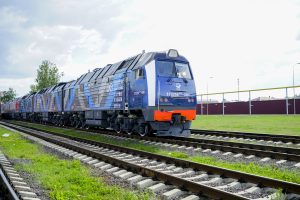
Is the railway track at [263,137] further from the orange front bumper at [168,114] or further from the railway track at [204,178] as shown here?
the railway track at [204,178]

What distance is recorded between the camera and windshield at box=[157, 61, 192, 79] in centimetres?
1437

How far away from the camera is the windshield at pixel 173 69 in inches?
566

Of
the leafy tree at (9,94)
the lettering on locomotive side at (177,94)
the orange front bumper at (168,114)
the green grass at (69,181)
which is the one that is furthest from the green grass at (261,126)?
the leafy tree at (9,94)

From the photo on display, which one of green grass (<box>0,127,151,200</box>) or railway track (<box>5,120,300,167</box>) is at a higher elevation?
railway track (<box>5,120,300,167</box>)

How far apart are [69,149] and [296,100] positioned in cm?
2860

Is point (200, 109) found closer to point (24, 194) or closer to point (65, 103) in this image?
point (65, 103)

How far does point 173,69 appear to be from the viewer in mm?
14805

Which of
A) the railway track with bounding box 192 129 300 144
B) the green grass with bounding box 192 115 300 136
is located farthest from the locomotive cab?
the green grass with bounding box 192 115 300 136

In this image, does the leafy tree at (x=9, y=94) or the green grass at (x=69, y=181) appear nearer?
the green grass at (x=69, y=181)

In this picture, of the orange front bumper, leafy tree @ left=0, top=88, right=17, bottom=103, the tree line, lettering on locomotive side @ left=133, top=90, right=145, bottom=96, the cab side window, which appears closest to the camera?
the orange front bumper

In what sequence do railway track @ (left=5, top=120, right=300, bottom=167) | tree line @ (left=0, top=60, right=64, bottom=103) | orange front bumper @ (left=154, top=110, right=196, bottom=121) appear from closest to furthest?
1. railway track @ (left=5, top=120, right=300, bottom=167)
2. orange front bumper @ (left=154, top=110, right=196, bottom=121)
3. tree line @ (left=0, top=60, right=64, bottom=103)

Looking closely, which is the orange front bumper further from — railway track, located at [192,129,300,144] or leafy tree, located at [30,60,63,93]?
leafy tree, located at [30,60,63,93]

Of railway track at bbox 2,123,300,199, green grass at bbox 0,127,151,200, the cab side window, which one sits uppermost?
the cab side window

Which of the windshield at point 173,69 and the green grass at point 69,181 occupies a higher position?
the windshield at point 173,69
